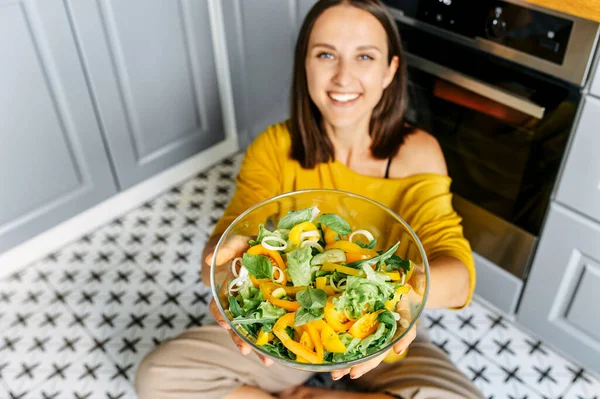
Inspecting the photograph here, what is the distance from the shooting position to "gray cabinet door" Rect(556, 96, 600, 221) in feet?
3.43

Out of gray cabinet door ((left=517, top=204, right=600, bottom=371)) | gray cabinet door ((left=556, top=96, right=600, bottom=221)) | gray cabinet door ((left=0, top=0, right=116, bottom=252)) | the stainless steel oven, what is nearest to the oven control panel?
the stainless steel oven

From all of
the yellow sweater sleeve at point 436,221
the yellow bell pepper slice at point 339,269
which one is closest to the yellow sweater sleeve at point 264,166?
the yellow sweater sleeve at point 436,221

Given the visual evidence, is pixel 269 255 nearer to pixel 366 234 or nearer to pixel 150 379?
pixel 366 234

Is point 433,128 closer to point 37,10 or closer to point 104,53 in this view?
point 104,53

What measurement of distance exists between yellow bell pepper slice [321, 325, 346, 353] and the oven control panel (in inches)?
28.2

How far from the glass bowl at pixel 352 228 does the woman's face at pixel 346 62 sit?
0.76 feet

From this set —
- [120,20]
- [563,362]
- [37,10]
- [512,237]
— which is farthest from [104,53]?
[563,362]

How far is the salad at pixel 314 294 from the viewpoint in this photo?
678 millimetres

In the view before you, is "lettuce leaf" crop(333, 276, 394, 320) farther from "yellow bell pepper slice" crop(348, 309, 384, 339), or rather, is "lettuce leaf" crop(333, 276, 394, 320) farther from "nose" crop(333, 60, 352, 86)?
"nose" crop(333, 60, 352, 86)

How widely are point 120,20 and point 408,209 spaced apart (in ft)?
3.18

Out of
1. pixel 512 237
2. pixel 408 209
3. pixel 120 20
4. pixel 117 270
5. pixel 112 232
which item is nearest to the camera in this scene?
pixel 408 209

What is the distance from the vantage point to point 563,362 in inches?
54.9

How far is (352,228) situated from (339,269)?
21cm

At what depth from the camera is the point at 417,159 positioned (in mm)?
1169
